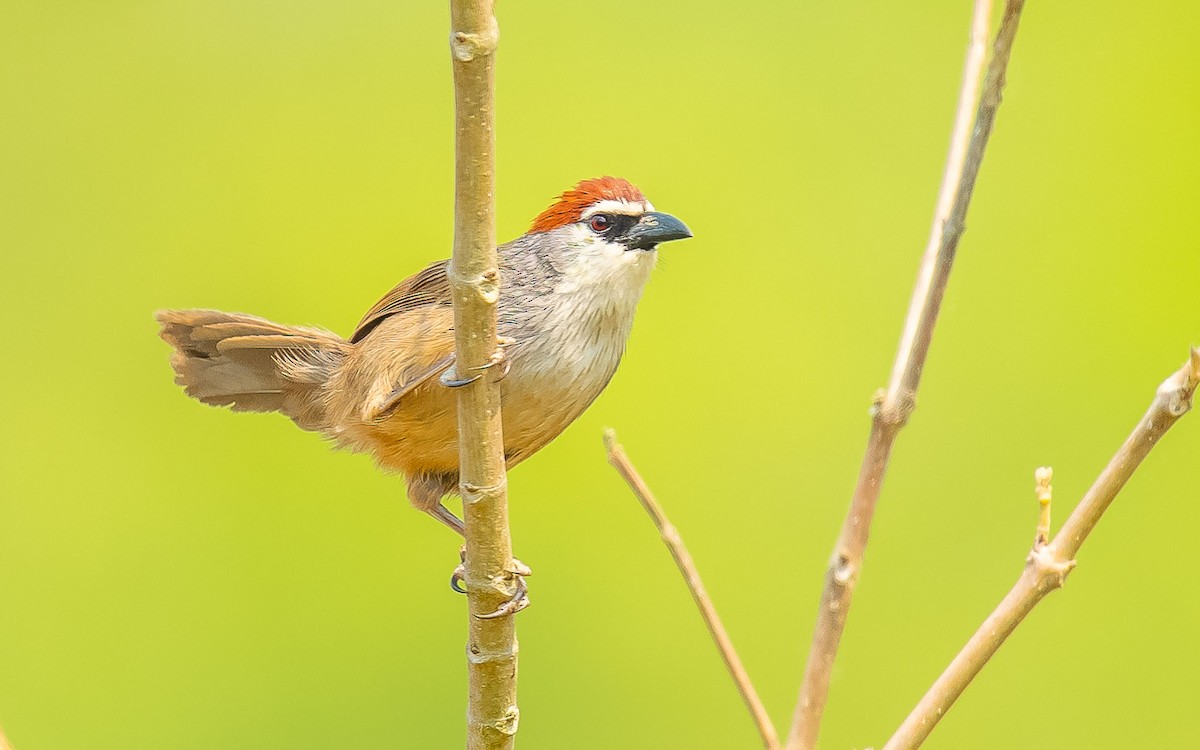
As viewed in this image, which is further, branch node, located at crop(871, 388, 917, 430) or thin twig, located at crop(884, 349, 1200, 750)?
branch node, located at crop(871, 388, 917, 430)

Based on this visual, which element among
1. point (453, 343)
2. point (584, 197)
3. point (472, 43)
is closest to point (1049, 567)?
point (472, 43)

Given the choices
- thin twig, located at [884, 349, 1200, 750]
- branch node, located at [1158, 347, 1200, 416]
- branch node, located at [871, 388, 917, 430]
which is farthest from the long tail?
branch node, located at [1158, 347, 1200, 416]

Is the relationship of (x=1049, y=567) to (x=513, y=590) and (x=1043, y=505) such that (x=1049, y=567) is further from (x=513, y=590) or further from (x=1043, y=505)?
(x=513, y=590)

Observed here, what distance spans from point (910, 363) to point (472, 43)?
0.74 meters

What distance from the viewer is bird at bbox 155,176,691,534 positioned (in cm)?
262

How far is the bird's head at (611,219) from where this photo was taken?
2.76 m

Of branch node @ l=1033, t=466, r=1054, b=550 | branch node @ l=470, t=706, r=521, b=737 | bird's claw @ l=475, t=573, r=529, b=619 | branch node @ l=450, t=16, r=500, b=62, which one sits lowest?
branch node @ l=470, t=706, r=521, b=737

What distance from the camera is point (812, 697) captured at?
185cm

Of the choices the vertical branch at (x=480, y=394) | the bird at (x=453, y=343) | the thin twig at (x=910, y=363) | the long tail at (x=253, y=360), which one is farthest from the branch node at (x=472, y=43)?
the long tail at (x=253, y=360)

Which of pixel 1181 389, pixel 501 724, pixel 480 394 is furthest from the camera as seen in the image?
pixel 501 724

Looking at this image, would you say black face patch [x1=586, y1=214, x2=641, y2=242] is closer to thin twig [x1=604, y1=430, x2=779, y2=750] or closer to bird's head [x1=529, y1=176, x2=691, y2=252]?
bird's head [x1=529, y1=176, x2=691, y2=252]

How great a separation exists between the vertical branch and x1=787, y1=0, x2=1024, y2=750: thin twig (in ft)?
1.93

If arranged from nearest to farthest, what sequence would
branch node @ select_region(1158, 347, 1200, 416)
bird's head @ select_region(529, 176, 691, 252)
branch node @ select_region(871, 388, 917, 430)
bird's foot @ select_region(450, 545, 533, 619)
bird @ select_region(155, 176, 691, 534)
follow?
branch node @ select_region(1158, 347, 1200, 416)
branch node @ select_region(871, 388, 917, 430)
bird's foot @ select_region(450, 545, 533, 619)
bird @ select_region(155, 176, 691, 534)
bird's head @ select_region(529, 176, 691, 252)

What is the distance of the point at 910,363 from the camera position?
169 cm
